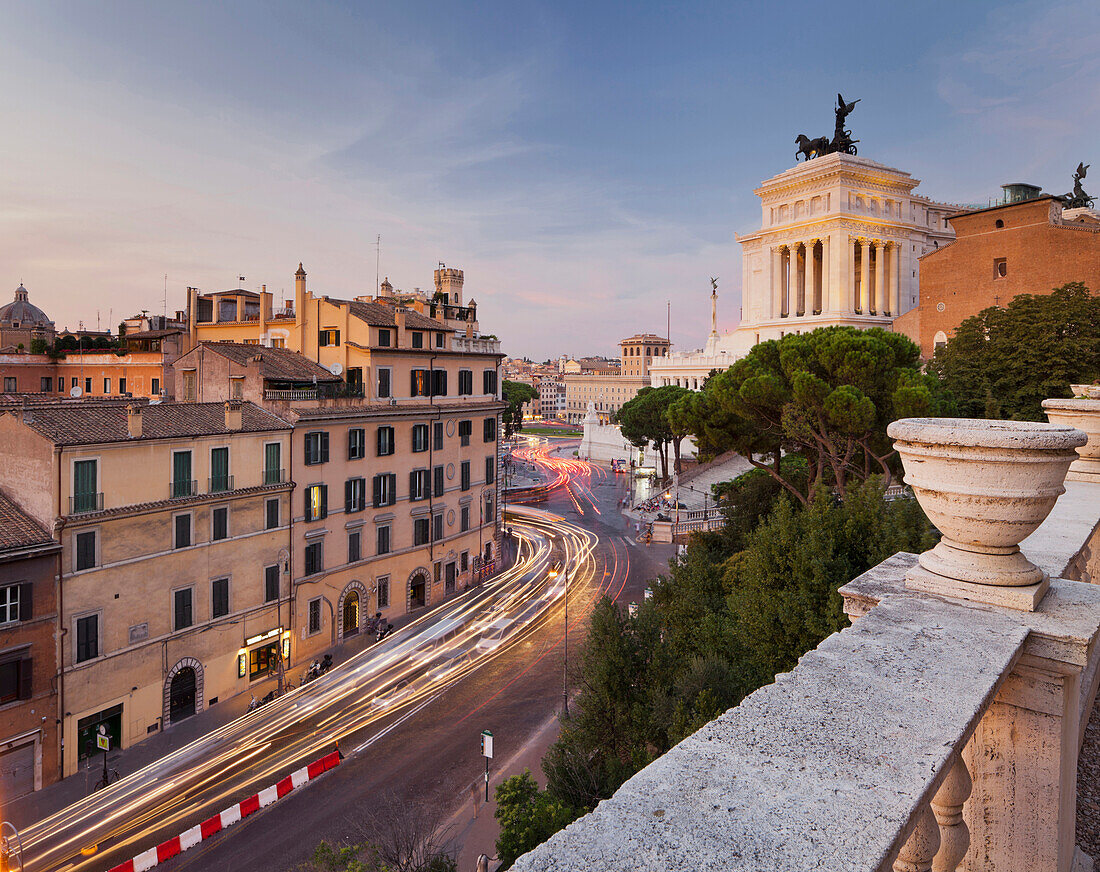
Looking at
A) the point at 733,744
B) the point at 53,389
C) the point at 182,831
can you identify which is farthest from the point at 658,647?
the point at 53,389

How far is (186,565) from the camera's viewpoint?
24.2m

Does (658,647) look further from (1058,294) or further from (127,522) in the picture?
(1058,294)

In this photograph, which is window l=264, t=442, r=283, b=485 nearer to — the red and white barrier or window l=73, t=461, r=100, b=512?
window l=73, t=461, r=100, b=512

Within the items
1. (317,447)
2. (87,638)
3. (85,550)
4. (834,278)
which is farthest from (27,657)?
(834,278)

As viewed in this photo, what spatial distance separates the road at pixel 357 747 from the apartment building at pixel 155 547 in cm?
231

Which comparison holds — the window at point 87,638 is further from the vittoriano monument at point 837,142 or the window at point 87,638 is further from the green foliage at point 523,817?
the vittoriano monument at point 837,142

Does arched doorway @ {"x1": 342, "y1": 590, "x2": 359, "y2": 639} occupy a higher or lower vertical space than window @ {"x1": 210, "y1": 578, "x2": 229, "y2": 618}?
lower

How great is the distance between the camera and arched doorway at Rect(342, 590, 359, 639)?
104ft

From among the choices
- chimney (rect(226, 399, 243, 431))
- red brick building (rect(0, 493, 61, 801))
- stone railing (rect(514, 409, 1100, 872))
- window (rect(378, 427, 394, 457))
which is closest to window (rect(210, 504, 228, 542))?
chimney (rect(226, 399, 243, 431))

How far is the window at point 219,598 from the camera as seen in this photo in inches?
988

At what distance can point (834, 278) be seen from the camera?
66.0 metres

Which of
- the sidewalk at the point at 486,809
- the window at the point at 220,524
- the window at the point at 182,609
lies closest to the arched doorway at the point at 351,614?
the window at the point at 220,524

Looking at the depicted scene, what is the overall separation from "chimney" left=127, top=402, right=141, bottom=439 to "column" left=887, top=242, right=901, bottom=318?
66990mm

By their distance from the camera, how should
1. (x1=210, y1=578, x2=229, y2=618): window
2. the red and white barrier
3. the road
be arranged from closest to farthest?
the red and white barrier < the road < (x1=210, y1=578, x2=229, y2=618): window
